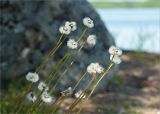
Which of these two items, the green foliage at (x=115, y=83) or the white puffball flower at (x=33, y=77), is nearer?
the white puffball flower at (x=33, y=77)

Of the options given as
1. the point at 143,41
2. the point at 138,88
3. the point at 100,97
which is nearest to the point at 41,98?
the point at 100,97

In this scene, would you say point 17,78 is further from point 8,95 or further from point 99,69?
point 99,69

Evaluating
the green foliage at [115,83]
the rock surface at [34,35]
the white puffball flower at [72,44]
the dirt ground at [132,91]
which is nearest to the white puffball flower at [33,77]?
the white puffball flower at [72,44]

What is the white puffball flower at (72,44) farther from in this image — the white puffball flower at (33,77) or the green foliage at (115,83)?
the green foliage at (115,83)

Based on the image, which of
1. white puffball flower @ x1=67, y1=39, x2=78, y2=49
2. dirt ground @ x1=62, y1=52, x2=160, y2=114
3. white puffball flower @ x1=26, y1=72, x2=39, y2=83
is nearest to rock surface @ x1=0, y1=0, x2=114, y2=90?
dirt ground @ x1=62, y1=52, x2=160, y2=114

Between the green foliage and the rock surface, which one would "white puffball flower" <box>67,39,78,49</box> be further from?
the green foliage
